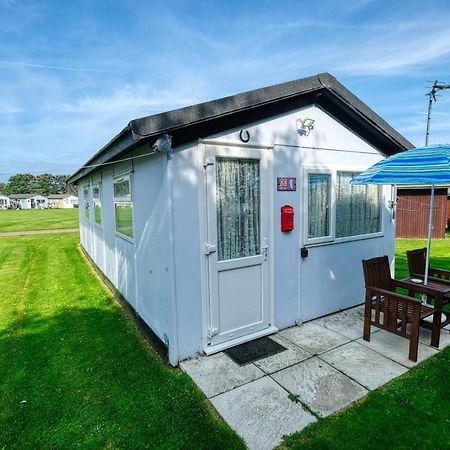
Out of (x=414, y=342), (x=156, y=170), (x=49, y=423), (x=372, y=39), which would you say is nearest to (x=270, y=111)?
(x=156, y=170)

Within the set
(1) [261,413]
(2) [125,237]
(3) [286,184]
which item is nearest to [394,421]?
(1) [261,413]

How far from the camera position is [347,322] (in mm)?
4703

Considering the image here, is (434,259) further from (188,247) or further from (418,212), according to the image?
(188,247)

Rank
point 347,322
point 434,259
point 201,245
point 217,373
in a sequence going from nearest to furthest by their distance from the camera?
point 217,373
point 201,245
point 347,322
point 434,259

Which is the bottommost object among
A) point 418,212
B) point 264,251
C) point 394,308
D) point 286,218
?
point 394,308

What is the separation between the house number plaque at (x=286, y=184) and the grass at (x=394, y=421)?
2.60 meters

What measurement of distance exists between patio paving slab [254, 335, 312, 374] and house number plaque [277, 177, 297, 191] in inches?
84.3

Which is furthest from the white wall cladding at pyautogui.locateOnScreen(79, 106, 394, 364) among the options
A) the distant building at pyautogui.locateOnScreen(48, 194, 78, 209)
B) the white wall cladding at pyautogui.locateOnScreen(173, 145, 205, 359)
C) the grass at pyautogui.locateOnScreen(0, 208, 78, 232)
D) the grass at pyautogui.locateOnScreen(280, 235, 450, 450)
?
the distant building at pyautogui.locateOnScreen(48, 194, 78, 209)

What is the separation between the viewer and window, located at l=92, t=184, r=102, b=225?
24.3 ft

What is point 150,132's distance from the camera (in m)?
2.92

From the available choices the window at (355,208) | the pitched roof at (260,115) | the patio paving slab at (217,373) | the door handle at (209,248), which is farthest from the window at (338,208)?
the patio paving slab at (217,373)

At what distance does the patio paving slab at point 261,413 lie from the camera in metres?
2.46

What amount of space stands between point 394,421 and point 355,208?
3.37 meters

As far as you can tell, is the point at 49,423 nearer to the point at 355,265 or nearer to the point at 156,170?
the point at 156,170
